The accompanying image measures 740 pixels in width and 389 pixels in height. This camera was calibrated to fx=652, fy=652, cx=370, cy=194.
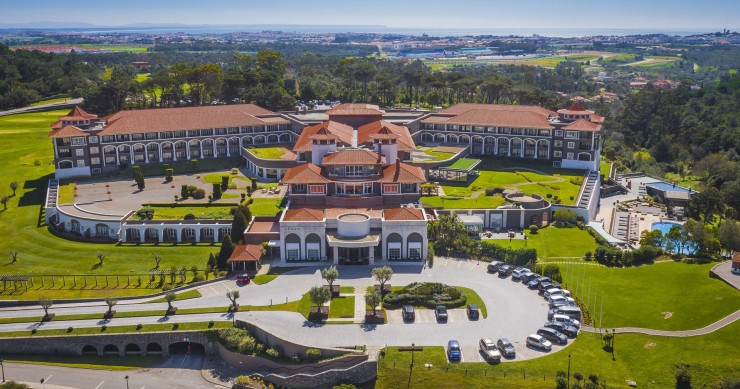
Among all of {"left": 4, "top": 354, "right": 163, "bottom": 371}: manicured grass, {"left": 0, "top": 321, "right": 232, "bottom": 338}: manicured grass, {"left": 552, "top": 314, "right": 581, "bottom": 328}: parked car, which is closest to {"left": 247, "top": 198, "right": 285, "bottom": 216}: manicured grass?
{"left": 0, "top": 321, "right": 232, "bottom": 338}: manicured grass

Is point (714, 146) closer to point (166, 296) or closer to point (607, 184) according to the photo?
point (607, 184)

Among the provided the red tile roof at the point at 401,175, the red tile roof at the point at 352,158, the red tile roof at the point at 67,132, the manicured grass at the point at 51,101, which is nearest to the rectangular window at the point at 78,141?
the red tile roof at the point at 67,132

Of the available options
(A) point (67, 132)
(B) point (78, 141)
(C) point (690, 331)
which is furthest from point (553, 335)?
(A) point (67, 132)

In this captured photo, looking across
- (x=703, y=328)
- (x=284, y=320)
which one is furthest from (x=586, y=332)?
(x=284, y=320)

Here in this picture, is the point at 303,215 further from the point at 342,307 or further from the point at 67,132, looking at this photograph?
the point at 67,132

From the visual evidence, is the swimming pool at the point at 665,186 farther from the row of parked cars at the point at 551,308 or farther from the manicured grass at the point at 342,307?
the manicured grass at the point at 342,307

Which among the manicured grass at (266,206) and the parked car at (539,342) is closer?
the parked car at (539,342)
